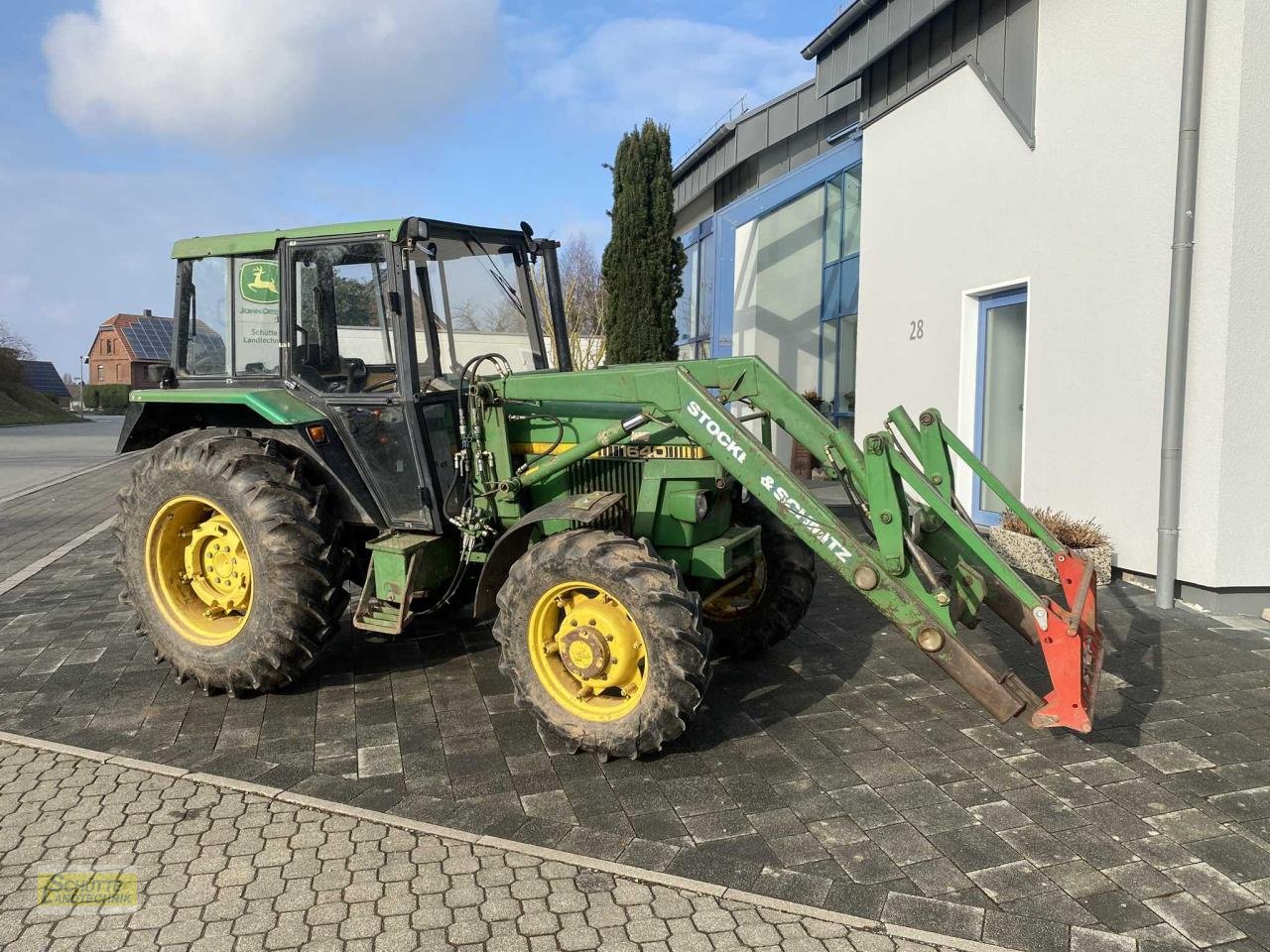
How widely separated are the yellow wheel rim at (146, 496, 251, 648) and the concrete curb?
91 centimetres

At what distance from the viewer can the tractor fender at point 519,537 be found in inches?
176

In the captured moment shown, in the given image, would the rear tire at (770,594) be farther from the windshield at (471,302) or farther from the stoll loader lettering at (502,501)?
the windshield at (471,302)

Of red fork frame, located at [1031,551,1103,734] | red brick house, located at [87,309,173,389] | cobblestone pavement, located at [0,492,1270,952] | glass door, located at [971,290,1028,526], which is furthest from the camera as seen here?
red brick house, located at [87,309,173,389]

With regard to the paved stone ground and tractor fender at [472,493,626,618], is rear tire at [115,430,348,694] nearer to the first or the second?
tractor fender at [472,493,626,618]

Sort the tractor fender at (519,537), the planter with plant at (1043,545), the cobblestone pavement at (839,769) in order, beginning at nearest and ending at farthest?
1. the cobblestone pavement at (839,769)
2. the tractor fender at (519,537)
3. the planter with plant at (1043,545)

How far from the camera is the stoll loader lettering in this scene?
13.4 ft

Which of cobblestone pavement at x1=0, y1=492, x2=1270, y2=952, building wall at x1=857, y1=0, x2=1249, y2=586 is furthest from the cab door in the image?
building wall at x1=857, y1=0, x2=1249, y2=586

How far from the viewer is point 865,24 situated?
422 inches

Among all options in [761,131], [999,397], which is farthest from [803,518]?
[761,131]

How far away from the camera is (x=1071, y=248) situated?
26.1ft

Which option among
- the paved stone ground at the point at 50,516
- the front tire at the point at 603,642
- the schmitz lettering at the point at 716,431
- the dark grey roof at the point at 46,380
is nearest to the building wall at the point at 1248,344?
the schmitz lettering at the point at 716,431

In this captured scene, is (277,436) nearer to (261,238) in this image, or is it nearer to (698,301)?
(261,238)

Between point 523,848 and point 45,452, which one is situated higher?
point 45,452

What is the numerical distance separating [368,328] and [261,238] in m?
0.85
